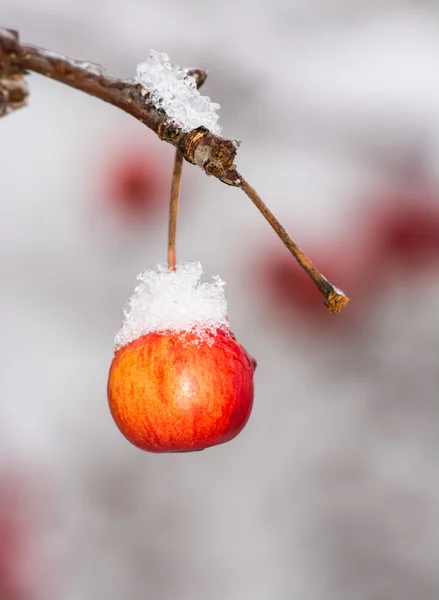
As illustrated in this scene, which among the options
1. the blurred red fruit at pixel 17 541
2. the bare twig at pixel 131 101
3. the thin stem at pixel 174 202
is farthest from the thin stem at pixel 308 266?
the blurred red fruit at pixel 17 541

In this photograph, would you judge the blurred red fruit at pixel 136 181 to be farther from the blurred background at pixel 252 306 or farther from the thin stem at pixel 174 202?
the thin stem at pixel 174 202

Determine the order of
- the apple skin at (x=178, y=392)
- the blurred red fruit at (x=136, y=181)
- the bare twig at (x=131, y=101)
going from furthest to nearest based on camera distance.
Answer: the blurred red fruit at (x=136, y=181)
the apple skin at (x=178, y=392)
the bare twig at (x=131, y=101)

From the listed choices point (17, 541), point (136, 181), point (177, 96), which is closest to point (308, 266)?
point (177, 96)

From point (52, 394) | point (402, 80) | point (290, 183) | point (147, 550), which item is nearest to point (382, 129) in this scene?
point (402, 80)

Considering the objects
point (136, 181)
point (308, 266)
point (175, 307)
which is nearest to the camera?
point (308, 266)

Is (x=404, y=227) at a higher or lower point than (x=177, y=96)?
higher

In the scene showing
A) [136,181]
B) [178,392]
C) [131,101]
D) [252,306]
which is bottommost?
[178,392]

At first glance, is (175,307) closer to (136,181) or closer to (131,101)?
(131,101)
